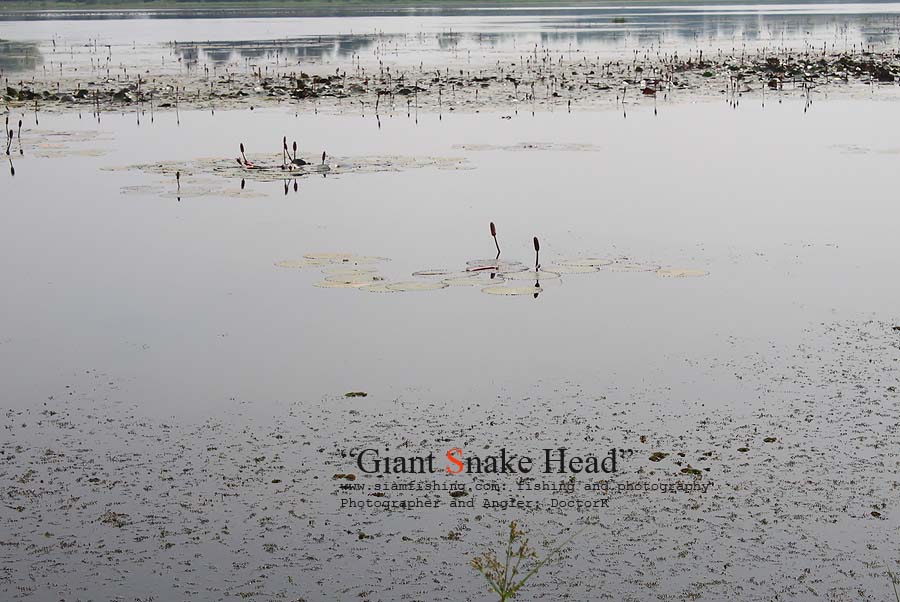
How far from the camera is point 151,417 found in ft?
18.8

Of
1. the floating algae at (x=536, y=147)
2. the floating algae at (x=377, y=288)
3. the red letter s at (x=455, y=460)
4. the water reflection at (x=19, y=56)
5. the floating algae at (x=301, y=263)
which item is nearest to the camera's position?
the red letter s at (x=455, y=460)

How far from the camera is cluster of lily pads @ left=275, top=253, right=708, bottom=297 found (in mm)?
7867

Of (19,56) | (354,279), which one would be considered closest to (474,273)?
(354,279)

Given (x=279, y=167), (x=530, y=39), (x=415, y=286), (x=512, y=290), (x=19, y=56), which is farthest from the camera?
(x=530, y=39)

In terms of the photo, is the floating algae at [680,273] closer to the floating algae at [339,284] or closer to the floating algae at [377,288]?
the floating algae at [377,288]

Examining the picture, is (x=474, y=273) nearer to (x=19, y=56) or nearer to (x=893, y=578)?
(x=893, y=578)

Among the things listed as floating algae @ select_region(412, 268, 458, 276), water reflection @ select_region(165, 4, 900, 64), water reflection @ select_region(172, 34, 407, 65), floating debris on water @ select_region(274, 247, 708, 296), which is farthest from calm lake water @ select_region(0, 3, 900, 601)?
water reflection @ select_region(165, 4, 900, 64)

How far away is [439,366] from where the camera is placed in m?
6.39

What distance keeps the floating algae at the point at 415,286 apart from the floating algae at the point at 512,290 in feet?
0.90

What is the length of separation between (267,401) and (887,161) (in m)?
8.48

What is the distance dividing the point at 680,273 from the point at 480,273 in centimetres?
121

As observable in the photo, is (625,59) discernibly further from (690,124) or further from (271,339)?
(271,339)

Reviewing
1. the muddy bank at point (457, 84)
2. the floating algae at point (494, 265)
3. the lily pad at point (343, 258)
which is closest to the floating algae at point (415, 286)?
the floating algae at point (494, 265)

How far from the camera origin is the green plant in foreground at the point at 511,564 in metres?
4.11
